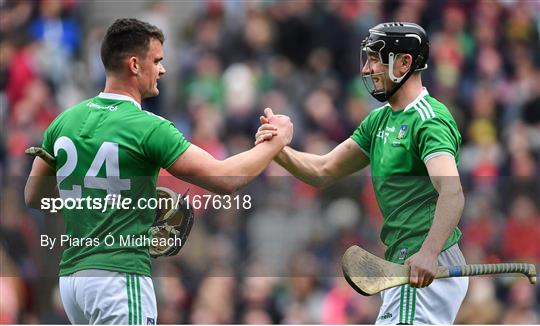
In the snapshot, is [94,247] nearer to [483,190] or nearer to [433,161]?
[433,161]

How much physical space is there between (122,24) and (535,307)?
6.31 m

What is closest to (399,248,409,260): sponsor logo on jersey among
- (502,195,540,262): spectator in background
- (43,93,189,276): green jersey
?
(43,93,189,276): green jersey

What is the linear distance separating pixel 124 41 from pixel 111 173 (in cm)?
64

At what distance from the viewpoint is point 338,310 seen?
11.3 m

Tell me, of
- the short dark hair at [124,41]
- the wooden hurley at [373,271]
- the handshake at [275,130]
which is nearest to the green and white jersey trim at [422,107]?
the handshake at [275,130]

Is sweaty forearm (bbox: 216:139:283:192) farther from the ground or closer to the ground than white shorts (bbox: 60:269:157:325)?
farther from the ground

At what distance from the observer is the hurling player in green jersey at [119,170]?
6.18m

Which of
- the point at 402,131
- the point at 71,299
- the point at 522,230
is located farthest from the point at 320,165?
the point at 522,230

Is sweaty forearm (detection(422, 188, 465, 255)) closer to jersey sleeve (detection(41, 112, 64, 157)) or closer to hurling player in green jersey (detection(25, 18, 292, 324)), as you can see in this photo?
hurling player in green jersey (detection(25, 18, 292, 324))

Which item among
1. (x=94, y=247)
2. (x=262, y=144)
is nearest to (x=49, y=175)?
(x=94, y=247)

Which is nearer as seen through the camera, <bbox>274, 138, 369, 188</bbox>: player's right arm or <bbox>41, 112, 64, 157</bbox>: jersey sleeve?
<bbox>41, 112, 64, 157</bbox>: jersey sleeve

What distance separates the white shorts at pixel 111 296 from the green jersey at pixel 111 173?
41 mm

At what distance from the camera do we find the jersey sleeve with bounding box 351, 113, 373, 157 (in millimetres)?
6992

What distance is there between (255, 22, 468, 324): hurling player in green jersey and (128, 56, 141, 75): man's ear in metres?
0.74
